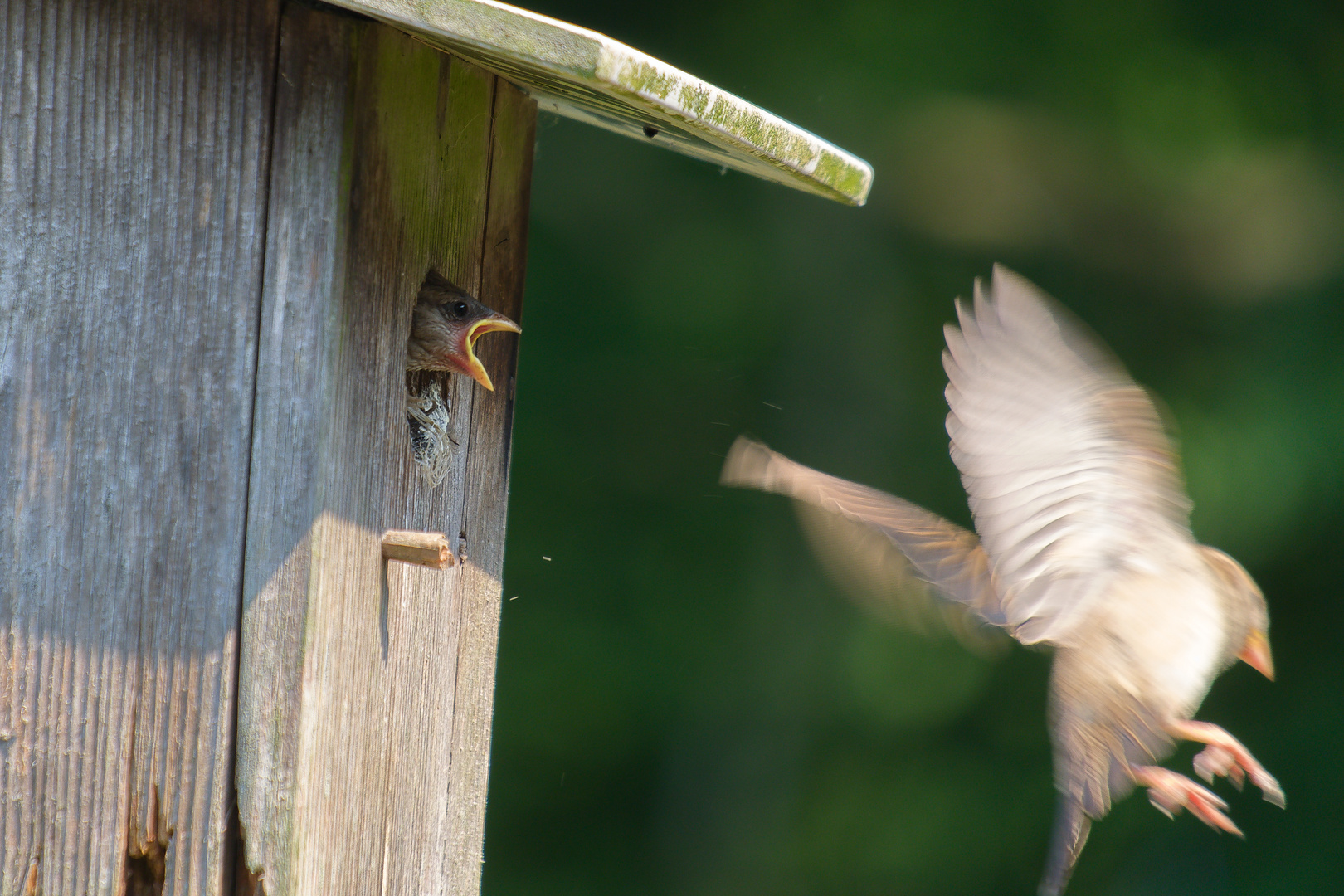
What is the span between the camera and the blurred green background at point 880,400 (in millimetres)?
4945

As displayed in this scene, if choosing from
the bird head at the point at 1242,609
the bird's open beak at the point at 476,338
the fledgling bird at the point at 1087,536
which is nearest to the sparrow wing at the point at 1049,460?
the fledgling bird at the point at 1087,536

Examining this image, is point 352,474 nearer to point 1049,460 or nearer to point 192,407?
point 192,407

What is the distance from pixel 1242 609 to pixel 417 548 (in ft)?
4.83

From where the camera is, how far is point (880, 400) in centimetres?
500

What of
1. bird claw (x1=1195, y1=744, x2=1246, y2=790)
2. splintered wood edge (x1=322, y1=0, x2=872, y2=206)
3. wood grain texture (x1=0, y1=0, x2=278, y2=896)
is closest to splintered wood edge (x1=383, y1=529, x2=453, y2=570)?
wood grain texture (x1=0, y1=0, x2=278, y2=896)

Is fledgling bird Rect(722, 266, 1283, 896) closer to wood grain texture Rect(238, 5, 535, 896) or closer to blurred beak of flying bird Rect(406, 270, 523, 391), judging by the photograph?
blurred beak of flying bird Rect(406, 270, 523, 391)

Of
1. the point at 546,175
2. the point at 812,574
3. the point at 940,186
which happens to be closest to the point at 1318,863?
the point at 812,574

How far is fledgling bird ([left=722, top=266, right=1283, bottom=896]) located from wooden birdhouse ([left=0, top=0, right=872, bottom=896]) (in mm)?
797

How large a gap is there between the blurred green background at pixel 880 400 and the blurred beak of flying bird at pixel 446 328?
3100 millimetres

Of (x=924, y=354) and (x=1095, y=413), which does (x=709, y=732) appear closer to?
(x=924, y=354)

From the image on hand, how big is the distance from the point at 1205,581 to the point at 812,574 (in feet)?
9.47

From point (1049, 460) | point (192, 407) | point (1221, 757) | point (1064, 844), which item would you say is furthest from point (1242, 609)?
point (192, 407)

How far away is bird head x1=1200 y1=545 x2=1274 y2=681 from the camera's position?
7.43 feet

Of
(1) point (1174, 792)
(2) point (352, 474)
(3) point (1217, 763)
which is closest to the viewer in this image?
(2) point (352, 474)
